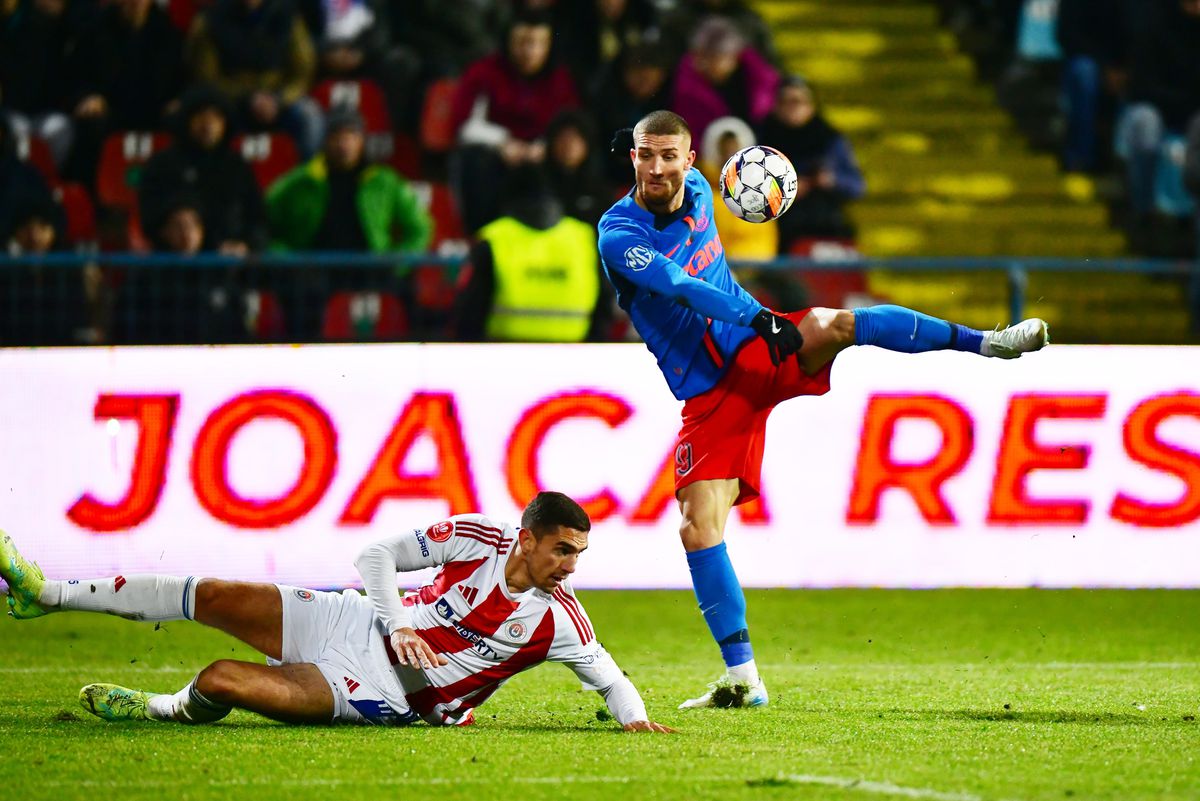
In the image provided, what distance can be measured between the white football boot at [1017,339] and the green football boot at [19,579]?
3505 mm

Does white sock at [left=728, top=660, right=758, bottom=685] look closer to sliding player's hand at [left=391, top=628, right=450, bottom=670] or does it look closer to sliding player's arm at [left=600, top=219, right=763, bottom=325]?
sliding player's arm at [left=600, top=219, right=763, bottom=325]

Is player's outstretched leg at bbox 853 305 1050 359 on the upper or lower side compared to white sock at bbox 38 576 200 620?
upper

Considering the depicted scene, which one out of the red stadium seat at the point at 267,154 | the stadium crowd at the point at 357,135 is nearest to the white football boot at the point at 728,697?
the stadium crowd at the point at 357,135

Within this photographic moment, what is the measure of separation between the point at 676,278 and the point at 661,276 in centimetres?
6

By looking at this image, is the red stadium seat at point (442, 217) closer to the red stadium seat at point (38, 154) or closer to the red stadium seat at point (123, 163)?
the red stadium seat at point (123, 163)

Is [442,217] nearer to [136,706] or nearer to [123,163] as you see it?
[123,163]

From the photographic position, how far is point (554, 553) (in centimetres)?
663

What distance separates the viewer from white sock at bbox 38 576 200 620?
687cm

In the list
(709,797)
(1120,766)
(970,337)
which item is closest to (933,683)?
(970,337)

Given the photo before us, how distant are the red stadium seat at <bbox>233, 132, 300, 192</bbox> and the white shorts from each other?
24.6 ft

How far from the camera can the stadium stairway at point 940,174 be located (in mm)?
14469

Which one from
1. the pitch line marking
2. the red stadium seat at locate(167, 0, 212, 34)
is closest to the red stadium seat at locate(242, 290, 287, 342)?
the red stadium seat at locate(167, 0, 212, 34)

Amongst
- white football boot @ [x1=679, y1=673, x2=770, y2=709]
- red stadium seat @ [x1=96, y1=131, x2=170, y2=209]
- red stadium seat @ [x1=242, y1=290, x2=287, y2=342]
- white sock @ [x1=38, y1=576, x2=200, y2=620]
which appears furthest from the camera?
red stadium seat @ [x1=96, y1=131, x2=170, y2=209]

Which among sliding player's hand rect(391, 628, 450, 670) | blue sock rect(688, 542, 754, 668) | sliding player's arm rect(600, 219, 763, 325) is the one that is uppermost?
sliding player's arm rect(600, 219, 763, 325)
